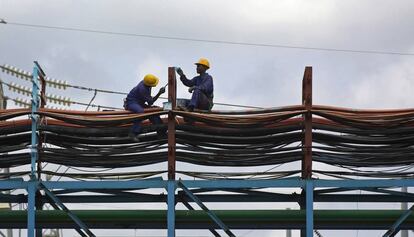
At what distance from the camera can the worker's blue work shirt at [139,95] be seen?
2502 centimetres

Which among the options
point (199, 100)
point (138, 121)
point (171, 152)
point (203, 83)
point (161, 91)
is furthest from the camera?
point (161, 91)

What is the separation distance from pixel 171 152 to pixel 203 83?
1942mm

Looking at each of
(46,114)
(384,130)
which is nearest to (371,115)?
(384,130)

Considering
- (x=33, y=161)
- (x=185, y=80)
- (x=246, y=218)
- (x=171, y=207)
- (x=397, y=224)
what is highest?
(x=185, y=80)

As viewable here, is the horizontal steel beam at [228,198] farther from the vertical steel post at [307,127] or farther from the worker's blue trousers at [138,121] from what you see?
the worker's blue trousers at [138,121]

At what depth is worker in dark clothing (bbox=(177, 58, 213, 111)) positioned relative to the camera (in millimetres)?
24672

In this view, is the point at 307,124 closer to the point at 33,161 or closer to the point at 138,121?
the point at 138,121

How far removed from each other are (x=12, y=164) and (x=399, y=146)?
964cm

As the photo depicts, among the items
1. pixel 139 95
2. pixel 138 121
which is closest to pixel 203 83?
pixel 139 95

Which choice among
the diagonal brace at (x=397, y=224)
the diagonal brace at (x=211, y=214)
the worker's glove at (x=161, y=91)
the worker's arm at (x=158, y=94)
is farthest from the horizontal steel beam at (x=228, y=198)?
the worker's glove at (x=161, y=91)

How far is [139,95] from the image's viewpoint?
2508 cm

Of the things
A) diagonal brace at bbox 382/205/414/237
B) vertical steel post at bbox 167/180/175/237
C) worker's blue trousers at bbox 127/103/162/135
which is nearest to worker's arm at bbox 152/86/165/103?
worker's blue trousers at bbox 127/103/162/135

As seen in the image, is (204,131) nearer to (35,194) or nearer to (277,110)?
(277,110)

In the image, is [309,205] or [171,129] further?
[171,129]
